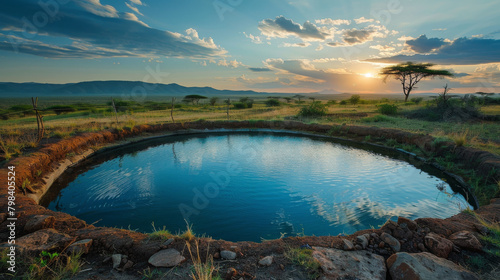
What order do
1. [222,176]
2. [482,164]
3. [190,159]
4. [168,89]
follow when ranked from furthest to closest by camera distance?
[168,89] → [190,159] → [222,176] → [482,164]

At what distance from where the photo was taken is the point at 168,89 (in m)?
188

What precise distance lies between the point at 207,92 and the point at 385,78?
17058cm

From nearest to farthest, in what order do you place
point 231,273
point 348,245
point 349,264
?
point 231,273 → point 349,264 → point 348,245

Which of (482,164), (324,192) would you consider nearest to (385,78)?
(482,164)

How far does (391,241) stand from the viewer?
3.32m

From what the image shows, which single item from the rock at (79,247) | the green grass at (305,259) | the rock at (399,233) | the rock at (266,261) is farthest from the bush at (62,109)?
the rock at (399,233)

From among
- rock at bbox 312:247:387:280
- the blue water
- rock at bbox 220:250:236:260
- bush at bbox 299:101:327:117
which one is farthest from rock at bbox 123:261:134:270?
bush at bbox 299:101:327:117

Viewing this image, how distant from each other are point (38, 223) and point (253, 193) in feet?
14.4

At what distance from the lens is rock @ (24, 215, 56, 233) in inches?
143

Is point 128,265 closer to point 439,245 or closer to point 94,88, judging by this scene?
point 439,245

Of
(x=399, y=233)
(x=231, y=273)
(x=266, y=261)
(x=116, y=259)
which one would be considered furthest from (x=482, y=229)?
(x=116, y=259)

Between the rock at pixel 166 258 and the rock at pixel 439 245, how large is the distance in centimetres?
350

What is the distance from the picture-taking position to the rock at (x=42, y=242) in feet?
9.76

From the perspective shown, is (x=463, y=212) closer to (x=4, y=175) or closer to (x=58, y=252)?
(x=58, y=252)
